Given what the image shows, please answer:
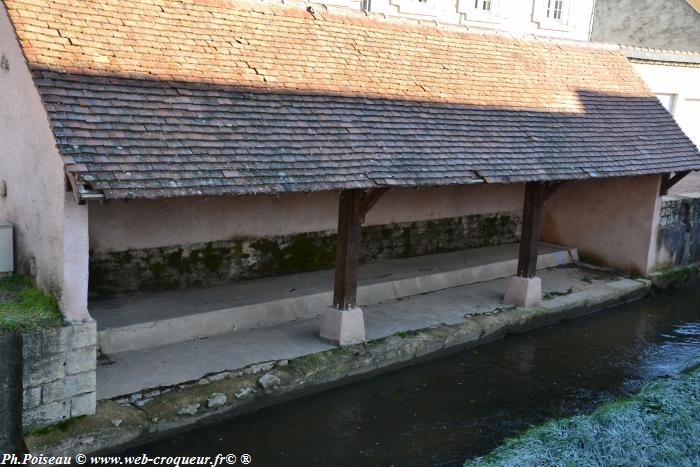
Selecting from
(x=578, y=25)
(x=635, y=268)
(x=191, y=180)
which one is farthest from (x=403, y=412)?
(x=578, y=25)

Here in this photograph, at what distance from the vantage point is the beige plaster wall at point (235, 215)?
29.2ft

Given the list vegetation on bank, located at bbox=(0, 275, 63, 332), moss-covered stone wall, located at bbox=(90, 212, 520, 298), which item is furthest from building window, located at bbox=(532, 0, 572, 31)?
vegetation on bank, located at bbox=(0, 275, 63, 332)

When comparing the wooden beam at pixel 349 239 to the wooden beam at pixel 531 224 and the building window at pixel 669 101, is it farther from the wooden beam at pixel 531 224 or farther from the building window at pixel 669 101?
the building window at pixel 669 101

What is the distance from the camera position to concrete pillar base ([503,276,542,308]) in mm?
10852

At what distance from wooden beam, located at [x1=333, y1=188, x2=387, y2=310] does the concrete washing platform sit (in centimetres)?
65

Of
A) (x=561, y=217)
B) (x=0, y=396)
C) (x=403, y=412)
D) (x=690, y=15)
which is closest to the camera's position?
(x=0, y=396)

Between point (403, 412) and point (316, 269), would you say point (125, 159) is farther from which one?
point (316, 269)

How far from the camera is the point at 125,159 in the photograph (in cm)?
635

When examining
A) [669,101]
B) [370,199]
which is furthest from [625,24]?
[370,199]

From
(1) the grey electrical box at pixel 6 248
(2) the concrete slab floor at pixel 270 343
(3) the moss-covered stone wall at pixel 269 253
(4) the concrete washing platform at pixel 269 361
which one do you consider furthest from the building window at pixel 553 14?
(1) the grey electrical box at pixel 6 248

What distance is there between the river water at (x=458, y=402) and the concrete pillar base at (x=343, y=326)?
0.55 meters

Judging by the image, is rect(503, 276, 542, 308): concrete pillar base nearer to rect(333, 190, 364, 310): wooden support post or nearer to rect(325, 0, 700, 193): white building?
rect(333, 190, 364, 310): wooden support post

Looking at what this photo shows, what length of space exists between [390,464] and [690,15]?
1662 centimetres

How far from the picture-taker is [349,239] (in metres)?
8.49
